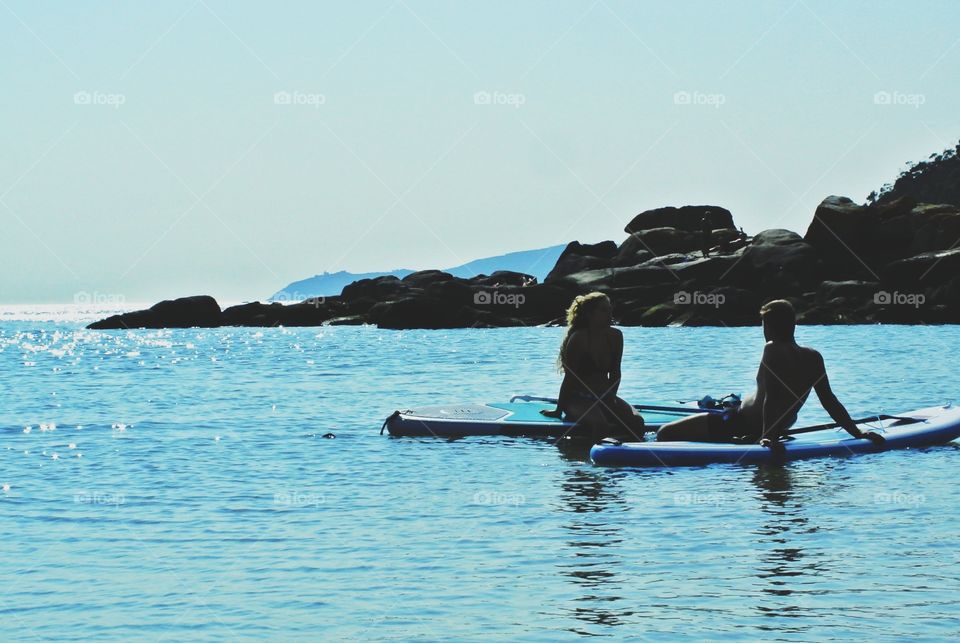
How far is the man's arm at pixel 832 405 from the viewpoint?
12.3 m

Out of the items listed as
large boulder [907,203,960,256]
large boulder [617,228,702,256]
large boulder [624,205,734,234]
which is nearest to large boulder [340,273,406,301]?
large boulder [617,228,702,256]

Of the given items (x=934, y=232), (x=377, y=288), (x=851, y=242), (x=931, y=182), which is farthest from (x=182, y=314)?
(x=931, y=182)

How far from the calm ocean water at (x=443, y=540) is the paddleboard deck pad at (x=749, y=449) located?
0.55 feet

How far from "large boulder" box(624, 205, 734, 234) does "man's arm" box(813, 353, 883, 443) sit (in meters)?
73.5

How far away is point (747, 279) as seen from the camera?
6384 cm

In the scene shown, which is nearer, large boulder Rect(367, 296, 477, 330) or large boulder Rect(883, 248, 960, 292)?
large boulder Rect(883, 248, 960, 292)

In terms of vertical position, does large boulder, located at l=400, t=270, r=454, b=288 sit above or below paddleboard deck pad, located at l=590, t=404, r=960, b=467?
above
